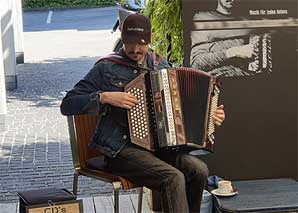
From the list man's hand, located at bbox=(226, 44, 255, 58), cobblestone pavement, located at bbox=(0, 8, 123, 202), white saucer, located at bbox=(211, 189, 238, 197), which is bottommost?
cobblestone pavement, located at bbox=(0, 8, 123, 202)

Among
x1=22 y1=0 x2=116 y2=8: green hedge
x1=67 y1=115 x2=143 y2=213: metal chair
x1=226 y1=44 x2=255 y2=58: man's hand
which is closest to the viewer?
x1=67 y1=115 x2=143 y2=213: metal chair

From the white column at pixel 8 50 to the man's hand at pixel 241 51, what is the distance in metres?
5.00

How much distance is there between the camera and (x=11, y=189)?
4.59 m

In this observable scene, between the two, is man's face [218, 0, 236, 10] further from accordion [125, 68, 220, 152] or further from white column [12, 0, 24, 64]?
white column [12, 0, 24, 64]

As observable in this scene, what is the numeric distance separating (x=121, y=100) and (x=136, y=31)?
1.32 ft

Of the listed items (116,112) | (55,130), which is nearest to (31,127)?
(55,130)

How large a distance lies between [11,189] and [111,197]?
73cm

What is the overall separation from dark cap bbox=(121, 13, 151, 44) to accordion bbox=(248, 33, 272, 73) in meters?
0.86

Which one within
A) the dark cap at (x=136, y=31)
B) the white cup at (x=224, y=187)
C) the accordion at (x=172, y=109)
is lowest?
the white cup at (x=224, y=187)

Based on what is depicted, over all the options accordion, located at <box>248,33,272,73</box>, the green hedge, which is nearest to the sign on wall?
accordion, located at <box>248,33,272,73</box>

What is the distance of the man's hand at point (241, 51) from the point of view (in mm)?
3953

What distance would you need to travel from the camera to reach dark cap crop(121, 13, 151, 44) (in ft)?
10.9

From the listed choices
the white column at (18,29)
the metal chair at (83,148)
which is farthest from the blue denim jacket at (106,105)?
the white column at (18,29)

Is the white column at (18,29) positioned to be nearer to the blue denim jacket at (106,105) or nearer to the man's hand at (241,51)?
the man's hand at (241,51)
